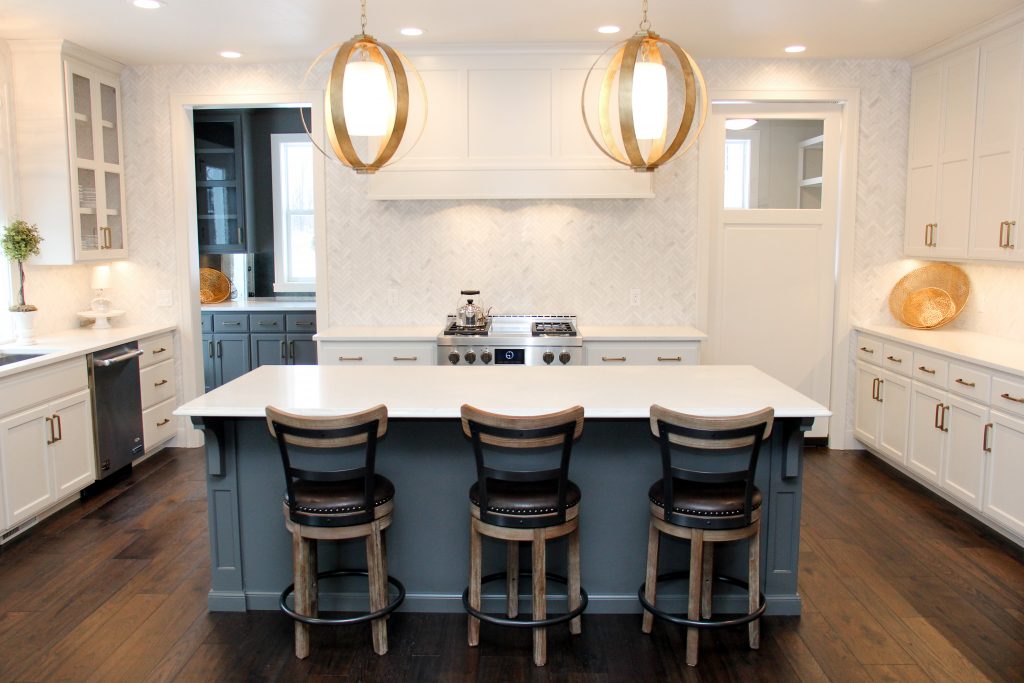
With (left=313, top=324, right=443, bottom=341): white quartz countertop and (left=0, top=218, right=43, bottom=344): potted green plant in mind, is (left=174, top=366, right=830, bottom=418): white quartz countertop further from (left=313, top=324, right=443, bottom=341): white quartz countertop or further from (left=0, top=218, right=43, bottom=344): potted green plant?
(left=0, top=218, right=43, bottom=344): potted green plant

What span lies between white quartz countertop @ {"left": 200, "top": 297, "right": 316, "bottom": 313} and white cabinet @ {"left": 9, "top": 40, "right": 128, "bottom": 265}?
64.1 inches

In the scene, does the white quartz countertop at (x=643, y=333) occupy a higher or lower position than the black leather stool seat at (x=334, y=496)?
higher

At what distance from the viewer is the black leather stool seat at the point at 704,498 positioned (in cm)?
279

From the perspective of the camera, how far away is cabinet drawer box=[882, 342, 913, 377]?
193 inches

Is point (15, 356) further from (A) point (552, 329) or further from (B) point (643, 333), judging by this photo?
(B) point (643, 333)

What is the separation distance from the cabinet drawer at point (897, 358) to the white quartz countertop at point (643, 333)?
1.10 metres

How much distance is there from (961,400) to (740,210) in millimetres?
1953

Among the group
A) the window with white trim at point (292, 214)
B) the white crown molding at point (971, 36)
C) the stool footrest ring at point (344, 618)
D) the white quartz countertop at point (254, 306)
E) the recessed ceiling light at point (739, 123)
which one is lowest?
the stool footrest ring at point (344, 618)

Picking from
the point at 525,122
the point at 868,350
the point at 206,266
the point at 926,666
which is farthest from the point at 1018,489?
the point at 206,266

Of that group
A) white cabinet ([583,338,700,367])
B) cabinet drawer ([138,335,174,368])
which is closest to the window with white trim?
cabinet drawer ([138,335,174,368])

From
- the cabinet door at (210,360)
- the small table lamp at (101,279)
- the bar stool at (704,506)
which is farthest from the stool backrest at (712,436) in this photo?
the cabinet door at (210,360)

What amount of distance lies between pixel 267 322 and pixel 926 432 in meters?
4.80

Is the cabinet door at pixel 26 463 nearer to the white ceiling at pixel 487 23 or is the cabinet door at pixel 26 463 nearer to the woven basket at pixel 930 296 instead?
the white ceiling at pixel 487 23

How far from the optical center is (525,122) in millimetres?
5141
